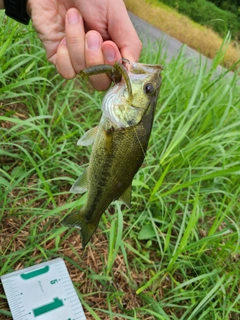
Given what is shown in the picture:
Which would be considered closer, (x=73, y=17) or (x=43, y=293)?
(x=73, y=17)

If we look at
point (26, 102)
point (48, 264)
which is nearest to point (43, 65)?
point (26, 102)

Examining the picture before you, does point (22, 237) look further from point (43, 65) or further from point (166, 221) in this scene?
point (43, 65)

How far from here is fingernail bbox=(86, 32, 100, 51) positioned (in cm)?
125

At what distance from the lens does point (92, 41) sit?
125 cm

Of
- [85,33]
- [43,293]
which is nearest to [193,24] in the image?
[85,33]

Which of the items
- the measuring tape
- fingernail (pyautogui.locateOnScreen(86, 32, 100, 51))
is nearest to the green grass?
the measuring tape

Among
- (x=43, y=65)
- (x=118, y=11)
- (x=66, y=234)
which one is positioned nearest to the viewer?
(x=118, y=11)

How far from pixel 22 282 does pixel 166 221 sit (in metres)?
0.92

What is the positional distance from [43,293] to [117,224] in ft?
1.71

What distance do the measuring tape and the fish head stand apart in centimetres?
96

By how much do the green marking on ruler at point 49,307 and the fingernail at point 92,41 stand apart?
1.16 meters

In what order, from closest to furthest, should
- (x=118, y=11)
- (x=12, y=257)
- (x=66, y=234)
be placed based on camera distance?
(x=118, y=11) < (x=12, y=257) < (x=66, y=234)

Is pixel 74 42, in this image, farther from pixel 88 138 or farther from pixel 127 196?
pixel 127 196

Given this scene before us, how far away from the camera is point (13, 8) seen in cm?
159
